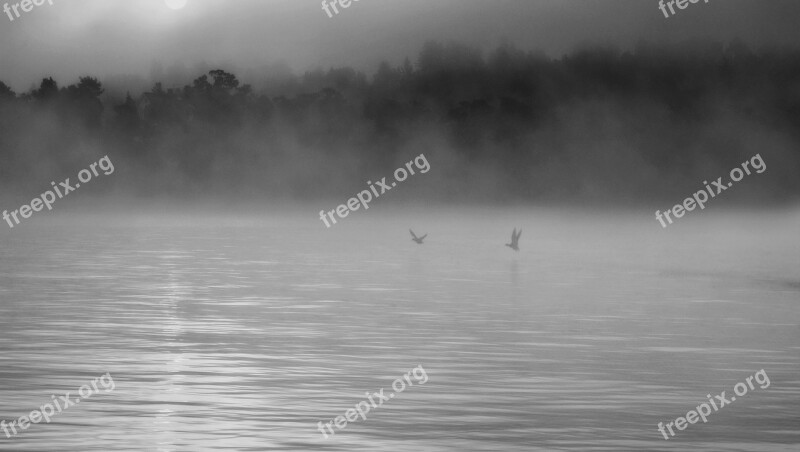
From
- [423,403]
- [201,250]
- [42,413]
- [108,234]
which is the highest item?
[108,234]

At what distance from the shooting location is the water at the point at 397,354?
73.0 feet

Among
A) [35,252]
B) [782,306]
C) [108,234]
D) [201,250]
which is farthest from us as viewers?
[108,234]

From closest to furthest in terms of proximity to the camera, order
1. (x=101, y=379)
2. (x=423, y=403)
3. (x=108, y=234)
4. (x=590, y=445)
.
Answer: (x=590, y=445)
(x=423, y=403)
(x=101, y=379)
(x=108, y=234)

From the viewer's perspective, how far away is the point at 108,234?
5074 inches

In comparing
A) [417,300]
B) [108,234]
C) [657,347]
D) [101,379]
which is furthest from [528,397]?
[108,234]

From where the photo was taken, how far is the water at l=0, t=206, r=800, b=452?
22250 millimetres

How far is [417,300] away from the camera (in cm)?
5166

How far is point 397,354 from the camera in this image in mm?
33062

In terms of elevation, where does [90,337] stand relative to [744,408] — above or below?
above

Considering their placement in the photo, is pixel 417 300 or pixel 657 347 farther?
pixel 417 300

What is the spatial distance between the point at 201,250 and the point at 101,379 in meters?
69.7

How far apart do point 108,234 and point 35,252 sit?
4035cm

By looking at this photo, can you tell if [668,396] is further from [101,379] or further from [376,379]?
[101,379]

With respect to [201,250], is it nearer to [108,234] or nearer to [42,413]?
[108,234]
